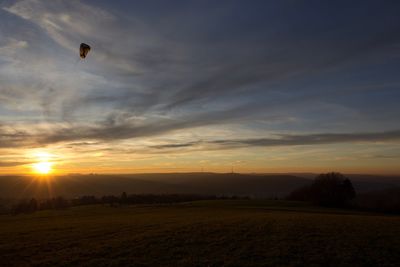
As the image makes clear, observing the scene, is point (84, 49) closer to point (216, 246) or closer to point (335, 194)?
point (216, 246)

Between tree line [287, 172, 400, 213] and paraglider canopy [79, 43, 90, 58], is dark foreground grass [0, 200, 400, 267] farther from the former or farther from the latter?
tree line [287, 172, 400, 213]

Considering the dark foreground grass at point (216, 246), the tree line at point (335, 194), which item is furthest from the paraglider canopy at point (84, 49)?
the tree line at point (335, 194)

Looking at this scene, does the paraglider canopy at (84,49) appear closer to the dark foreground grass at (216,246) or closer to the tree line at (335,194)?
the dark foreground grass at (216,246)

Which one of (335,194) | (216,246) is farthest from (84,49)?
(335,194)

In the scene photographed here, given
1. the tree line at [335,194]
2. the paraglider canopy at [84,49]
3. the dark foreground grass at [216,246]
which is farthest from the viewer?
the tree line at [335,194]

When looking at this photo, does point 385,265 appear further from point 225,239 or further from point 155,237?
point 155,237

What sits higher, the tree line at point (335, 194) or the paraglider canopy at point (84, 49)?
Answer: the paraglider canopy at point (84, 49)

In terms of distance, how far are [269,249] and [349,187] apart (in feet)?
294

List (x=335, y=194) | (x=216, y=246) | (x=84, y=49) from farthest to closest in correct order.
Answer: (x=335, y=194) → (x=84, y=49) → (x=216, y=246)

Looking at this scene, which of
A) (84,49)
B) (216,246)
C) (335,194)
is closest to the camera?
(216,246)

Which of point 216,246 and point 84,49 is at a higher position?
point 84,49

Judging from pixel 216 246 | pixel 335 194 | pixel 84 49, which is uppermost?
pixel 84 49

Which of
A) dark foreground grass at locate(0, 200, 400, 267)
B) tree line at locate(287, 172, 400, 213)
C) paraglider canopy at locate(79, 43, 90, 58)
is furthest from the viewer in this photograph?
tree line at locate(287, 172, 400, 213)

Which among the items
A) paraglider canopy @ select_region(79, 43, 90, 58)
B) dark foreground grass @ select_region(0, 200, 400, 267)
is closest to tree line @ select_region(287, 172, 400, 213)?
dark foreground grass @ select_region(0, 200, 400, 267)
